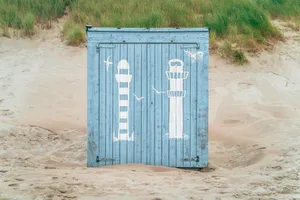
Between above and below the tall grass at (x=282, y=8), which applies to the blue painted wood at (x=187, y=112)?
below

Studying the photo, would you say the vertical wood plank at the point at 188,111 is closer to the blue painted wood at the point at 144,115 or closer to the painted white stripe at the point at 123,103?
the blue painted wood at the point at 144,115

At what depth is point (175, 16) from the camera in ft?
47.9

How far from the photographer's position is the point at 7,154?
344 inches

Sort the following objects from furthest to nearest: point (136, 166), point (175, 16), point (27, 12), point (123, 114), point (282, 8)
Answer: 1. point (282, 8)
2. point (27, 12)
3. point (175, 16)
4. point (123, 114)
5. point (136, 166)

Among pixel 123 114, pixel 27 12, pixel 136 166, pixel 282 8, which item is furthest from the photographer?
pixel 282 8

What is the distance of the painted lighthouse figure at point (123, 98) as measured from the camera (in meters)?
8.05

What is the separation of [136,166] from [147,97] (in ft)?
3.03

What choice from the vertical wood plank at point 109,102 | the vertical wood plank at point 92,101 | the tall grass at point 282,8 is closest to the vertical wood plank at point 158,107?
the vertical wood plank at point 109,102

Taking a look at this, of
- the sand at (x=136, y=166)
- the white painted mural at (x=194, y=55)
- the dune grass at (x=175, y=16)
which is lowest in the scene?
the sand at (x=136, y=166)

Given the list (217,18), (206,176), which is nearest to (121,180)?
(206,176)

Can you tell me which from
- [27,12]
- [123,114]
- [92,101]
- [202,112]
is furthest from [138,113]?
[27,12]

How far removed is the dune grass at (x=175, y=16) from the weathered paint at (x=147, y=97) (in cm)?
512

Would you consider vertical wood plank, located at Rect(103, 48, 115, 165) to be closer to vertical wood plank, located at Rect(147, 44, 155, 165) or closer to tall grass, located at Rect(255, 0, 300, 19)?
vertical wood plank, located at Rect(147, 44, 155, 165)

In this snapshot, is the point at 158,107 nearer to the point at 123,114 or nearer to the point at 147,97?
the point at 147,97
